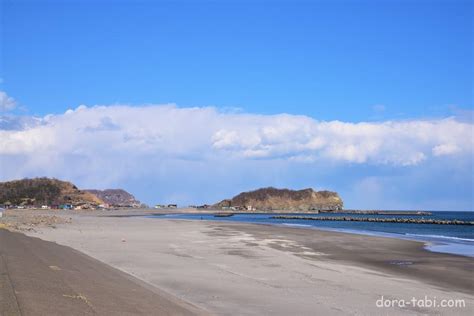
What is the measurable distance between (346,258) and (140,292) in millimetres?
16636

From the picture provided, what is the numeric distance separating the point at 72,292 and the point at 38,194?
191 metres

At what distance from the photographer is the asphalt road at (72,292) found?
10.2 m

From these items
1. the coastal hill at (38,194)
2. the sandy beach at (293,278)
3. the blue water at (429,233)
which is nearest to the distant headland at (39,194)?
the coastal hill at (38,194)

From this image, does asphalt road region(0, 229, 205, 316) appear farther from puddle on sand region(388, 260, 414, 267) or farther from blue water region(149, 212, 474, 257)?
blue water region(149, 212, 474, 257)

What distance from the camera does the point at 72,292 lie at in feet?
39.4

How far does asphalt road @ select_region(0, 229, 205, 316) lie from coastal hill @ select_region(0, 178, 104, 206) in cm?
17481

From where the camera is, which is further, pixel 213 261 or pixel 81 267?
pixel 213 261

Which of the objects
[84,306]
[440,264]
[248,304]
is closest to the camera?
[84,306]

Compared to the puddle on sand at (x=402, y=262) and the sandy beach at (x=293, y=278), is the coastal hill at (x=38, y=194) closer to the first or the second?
the sandy beach at (x=293, y=278)

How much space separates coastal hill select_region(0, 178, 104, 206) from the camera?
600 feet

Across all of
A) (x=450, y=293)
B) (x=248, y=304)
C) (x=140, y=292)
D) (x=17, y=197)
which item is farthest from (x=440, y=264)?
(x=17, y=197)

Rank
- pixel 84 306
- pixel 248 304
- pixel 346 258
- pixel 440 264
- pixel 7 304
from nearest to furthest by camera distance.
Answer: pixel 7 304
pixel 84 306
pixel 248 304
pixel 440 264
pixel 346 258

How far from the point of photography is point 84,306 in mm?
10625

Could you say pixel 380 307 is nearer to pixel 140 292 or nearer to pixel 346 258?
pixel 140 292
